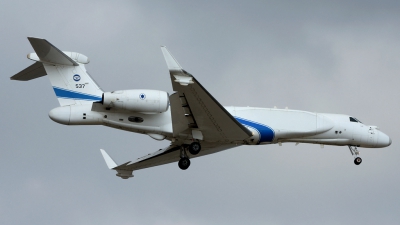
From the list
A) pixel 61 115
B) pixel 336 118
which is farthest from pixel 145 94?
pixel 336 118

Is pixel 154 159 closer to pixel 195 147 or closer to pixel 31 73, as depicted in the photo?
pixel 195 147

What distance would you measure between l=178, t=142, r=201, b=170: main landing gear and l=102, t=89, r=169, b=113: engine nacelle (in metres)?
2.69

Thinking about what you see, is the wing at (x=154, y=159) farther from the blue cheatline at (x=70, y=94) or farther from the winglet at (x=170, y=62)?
the winglet at (x=170, y=62)

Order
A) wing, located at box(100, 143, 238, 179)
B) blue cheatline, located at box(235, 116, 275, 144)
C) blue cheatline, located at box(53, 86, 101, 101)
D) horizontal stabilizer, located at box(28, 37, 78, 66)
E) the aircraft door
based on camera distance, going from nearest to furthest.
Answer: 1. horizontal stabilizer, located at box(28, 37, 78, 66)
2. blue cheatline, located at box(53, 86, 101, 101)
3. blue cheatline, located at box(235, 116, 275, 144)
4. wing, located at box(100, 143, 238, 179)
5. the aircraft door

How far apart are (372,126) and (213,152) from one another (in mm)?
8202

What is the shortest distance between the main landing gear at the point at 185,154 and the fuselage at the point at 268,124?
20.6 inches

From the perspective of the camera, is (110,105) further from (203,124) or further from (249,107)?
(249,107)

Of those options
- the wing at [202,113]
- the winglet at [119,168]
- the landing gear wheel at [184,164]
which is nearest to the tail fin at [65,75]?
the wing at [202,113]

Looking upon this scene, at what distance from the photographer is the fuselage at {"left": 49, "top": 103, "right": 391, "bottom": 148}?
116 feet

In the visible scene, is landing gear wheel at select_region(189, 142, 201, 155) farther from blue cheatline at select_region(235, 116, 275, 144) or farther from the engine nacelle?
the engine nacelle

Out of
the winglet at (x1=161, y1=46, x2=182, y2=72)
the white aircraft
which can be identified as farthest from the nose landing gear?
the winglet at (x1=161, y1=46, x2=182, y2=72)

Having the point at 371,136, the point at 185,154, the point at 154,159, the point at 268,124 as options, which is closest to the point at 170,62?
the point at 185,154

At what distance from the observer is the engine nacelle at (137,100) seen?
34.0 m

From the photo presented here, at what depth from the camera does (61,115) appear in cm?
3478
